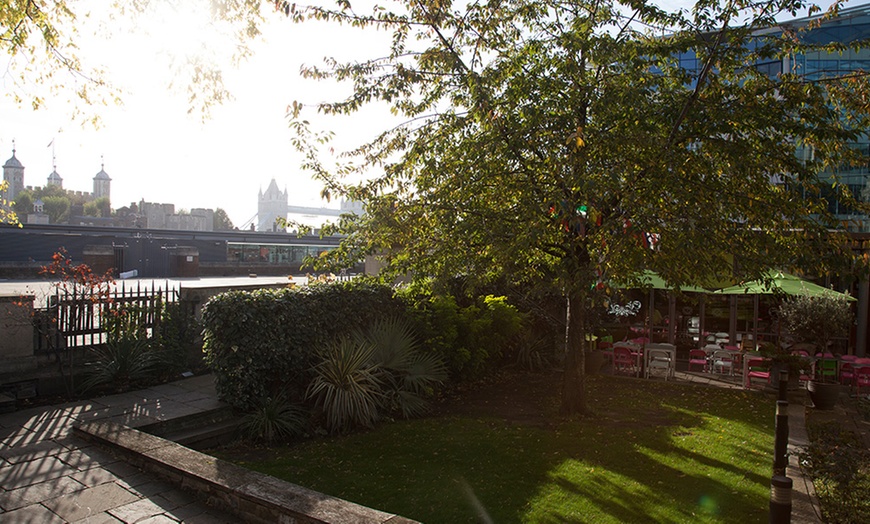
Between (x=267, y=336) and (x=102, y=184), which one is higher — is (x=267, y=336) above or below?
below

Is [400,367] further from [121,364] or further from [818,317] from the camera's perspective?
[818,317]

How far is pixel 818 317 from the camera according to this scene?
11594 mm

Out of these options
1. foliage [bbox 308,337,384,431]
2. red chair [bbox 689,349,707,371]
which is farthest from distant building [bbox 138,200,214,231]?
foliage [bbox 308,337,384,431]

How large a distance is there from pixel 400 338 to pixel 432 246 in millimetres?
1869

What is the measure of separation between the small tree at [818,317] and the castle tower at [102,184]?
136 meters

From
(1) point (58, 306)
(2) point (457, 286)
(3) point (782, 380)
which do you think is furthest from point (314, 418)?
(3) point (782, 380)

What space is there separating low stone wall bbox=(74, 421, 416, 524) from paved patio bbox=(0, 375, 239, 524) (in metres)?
0.09

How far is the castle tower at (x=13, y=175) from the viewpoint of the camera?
103 metres

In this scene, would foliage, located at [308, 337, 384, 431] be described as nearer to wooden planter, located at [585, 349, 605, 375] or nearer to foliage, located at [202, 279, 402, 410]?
foliage, located at [202, 279, 402, 410]

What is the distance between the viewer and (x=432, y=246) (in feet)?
24.9

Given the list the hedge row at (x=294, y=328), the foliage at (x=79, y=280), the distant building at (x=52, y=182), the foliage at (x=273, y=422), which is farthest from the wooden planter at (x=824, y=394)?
the distant building at (x=52, y=182)

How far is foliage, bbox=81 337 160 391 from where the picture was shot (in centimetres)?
797

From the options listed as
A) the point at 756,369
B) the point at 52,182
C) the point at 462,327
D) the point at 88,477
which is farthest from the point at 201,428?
the point at 52,182

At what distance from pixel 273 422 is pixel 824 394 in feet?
28.4
